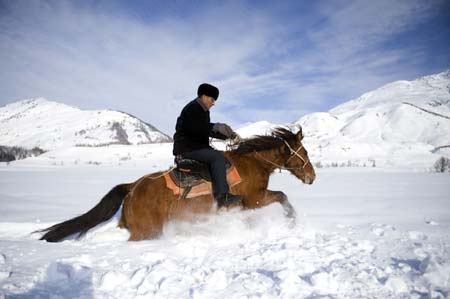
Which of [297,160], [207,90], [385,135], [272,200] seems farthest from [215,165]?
[385,135]

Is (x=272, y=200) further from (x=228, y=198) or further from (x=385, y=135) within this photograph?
(x=385, y=135)

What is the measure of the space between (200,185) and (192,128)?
38.6 inches

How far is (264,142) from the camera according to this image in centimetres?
527

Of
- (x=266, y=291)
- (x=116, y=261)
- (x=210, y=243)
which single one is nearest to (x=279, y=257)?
(x=266, y=291)

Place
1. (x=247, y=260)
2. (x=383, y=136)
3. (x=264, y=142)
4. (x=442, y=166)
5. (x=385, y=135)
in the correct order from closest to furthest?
(x=247, y=260), (x=264, y=142), (x=442, y=166), (x=383, y=136), (x=385, y=135)

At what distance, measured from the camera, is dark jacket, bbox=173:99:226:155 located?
4.49m

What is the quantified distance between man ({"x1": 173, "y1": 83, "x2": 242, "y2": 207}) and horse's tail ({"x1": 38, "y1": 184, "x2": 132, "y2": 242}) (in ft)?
4.25

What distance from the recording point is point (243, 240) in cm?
403

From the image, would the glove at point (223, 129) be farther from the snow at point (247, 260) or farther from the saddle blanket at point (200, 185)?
the snow at point (247, 260)

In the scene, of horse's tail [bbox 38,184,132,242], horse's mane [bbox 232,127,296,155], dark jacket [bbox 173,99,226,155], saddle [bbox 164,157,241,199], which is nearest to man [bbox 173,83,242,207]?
dark jacket [bbox 173,99,226,155]

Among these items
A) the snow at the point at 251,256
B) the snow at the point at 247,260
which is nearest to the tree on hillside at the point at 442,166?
the snow at the point at 251,256

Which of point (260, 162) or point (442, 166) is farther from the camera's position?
point (442, 166)

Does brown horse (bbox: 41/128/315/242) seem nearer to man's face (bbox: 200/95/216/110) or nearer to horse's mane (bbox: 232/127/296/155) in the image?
horse's mane (bbox: 232/127/296/155)

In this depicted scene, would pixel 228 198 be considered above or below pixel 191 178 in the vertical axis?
below
